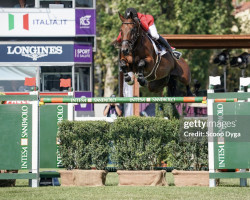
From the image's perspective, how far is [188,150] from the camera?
9625 millimetres

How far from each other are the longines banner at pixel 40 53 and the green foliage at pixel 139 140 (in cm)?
1340

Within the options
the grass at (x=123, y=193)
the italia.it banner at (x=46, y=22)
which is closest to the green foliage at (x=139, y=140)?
the grass at (x=123, y=193)

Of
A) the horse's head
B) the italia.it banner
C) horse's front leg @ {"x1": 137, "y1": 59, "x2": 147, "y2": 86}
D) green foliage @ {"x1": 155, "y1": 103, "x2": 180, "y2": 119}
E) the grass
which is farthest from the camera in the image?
the italia.it banner

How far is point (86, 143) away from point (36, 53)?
13.5 m

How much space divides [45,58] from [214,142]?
14.2m

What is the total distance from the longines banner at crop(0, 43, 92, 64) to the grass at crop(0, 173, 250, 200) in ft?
44.8

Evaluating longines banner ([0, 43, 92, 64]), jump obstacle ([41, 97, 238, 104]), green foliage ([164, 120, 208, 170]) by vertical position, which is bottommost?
green foliage ([164, 120, 208, 170])

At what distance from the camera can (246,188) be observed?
916 cm

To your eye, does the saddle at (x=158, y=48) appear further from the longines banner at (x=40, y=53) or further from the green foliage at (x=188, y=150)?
the longines banner at (x=40, y=53)

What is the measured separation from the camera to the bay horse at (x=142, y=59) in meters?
10.3

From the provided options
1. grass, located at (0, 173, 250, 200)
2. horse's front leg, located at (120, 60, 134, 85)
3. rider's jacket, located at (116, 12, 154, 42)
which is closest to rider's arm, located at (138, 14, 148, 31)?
rider's jacket, located at (116, 12, 154, 42)

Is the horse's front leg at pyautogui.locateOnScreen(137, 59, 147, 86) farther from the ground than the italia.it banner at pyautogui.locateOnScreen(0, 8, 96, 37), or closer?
closer

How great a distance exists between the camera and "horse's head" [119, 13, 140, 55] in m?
10.2

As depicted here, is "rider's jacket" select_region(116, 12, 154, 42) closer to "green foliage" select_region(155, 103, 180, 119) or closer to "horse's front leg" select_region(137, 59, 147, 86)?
"horse's front leg" select_region(137, 59, 147, 86)
